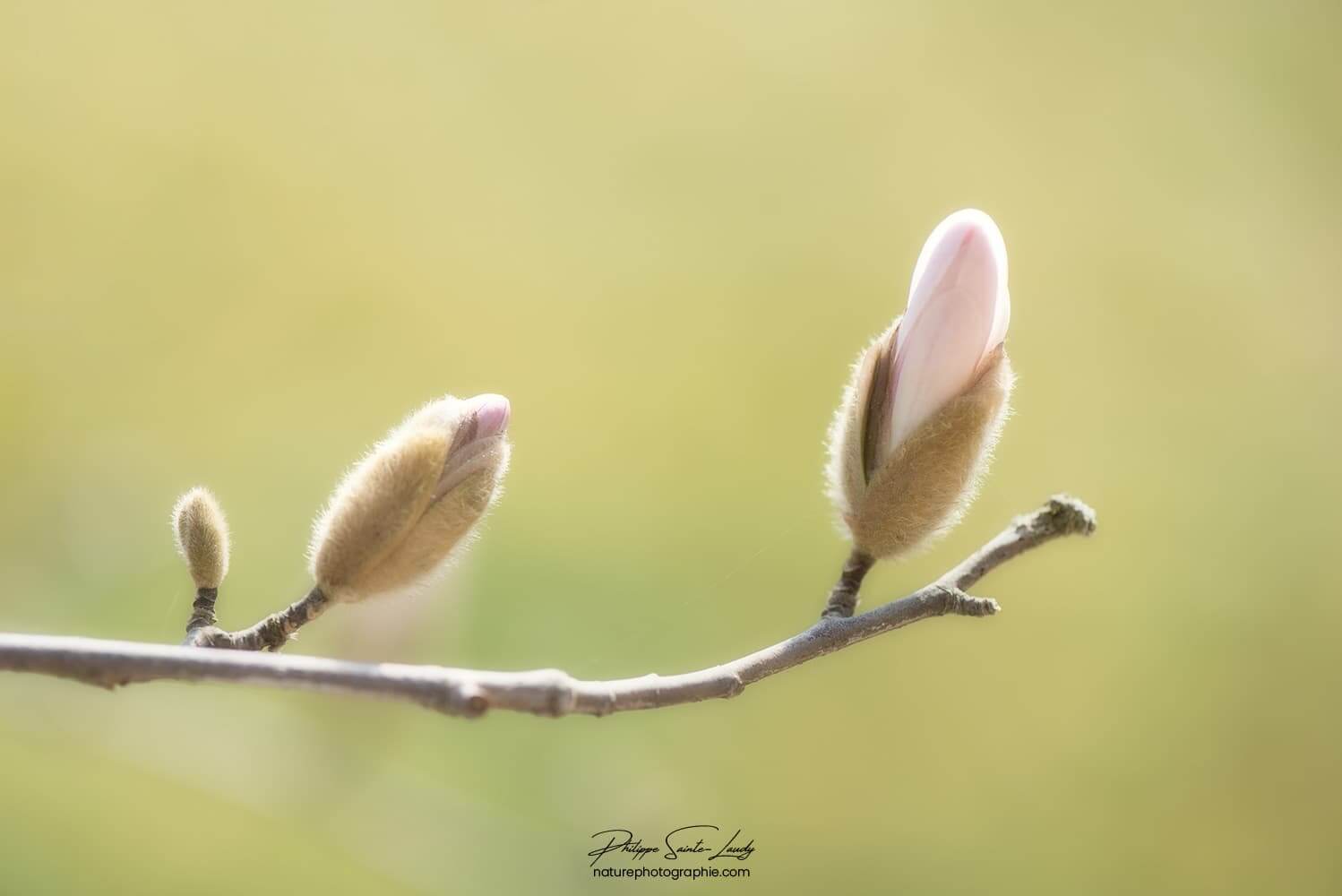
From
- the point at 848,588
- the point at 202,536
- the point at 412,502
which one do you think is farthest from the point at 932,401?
the point at 202,536

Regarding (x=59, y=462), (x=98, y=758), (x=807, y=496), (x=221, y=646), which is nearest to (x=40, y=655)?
(x=221, y=646)

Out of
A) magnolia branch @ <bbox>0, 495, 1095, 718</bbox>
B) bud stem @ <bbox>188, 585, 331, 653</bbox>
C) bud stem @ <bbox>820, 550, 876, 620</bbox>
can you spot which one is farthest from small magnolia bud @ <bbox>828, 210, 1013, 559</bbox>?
bud stem @ <bbox>188, 585, 331, 653</bbox>

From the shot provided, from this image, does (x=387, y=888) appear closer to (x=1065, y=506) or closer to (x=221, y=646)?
(x=221, y=646)

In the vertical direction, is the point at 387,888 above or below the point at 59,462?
below

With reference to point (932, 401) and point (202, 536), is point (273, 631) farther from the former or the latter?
point (932, 401)

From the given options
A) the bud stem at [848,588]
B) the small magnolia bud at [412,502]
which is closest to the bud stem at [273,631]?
the small magnolia bud at [412,502]
